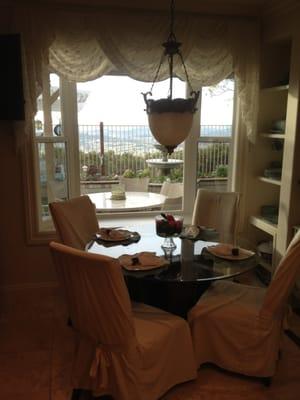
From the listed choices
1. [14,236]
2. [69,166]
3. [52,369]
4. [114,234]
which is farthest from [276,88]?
[52,369]

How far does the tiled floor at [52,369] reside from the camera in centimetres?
205

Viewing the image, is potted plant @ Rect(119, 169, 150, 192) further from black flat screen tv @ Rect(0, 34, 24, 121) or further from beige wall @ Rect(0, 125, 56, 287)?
black flat screen tv @ Rect(0, 34, 24, 121)

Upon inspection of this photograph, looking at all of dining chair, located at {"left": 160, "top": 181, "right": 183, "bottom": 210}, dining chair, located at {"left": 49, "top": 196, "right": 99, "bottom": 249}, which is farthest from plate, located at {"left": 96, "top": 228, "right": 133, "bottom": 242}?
dining chair, located at {"left": 160, "top": 181, "right": 183, "bottom": 210}

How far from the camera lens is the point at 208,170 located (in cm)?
367

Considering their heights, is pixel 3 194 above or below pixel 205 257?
above

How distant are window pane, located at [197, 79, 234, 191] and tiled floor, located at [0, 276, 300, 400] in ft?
5.09

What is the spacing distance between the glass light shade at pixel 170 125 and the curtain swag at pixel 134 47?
1231mm

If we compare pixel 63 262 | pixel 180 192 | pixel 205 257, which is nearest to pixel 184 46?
pixel 180 192

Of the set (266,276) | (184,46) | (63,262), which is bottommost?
(266,276)

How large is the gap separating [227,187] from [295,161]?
3.13ft

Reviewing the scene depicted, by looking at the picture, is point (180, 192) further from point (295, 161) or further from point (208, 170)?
point (295, 161)

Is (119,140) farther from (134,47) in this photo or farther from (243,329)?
(243,329)

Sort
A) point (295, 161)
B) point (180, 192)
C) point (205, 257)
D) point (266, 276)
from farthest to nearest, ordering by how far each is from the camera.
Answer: point (180, 192) → point (266, 276) → point (295, 161) → point (205, 257)

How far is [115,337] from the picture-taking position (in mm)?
1741
